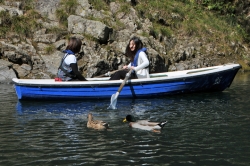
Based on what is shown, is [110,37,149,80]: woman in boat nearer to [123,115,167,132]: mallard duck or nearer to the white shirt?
the white shirt

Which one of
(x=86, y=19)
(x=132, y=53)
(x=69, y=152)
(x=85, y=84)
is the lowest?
(x=69, y=152)

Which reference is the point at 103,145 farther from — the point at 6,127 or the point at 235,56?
the point at 235,56

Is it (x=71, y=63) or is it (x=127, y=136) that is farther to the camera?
(x=71, y=63)

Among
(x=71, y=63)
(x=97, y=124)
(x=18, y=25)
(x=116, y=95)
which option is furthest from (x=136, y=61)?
(x=18, y=25)

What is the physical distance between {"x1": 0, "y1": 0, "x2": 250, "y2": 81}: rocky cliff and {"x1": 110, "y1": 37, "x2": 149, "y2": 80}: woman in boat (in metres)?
6.33

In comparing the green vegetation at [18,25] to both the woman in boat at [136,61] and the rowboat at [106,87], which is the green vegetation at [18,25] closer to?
the rowboat at [106,87]

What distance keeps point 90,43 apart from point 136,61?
8237mm

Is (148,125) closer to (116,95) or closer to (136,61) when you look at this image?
(116,95)

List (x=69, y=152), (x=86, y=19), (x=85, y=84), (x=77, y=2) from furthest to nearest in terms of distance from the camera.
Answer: (x=77, y=2) → (x=86, y=19) → (x=85, y=84) → (x=69, y=152)

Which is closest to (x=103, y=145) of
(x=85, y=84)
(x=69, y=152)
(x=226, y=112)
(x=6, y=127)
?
(x=69, y=152)

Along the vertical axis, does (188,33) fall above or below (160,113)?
above

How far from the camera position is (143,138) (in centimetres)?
688

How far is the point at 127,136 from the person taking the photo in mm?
7031

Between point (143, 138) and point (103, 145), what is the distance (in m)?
0.79
